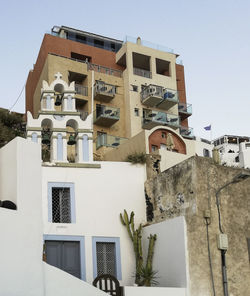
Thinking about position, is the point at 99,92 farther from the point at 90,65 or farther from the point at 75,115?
the point at 75,115

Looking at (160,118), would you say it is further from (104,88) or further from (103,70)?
(103,70)

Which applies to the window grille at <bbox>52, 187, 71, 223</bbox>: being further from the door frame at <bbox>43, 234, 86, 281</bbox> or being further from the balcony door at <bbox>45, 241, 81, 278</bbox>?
the balcony door at <bbox>45, 241, 81, 278</bbox>

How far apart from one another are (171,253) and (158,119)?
76.8 ft

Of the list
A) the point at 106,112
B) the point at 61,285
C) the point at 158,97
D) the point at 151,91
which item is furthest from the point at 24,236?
the point at 151,91

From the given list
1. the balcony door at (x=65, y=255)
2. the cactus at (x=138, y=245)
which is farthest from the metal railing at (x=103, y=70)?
the balcony door at (x=65, y=255)

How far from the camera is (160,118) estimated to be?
4406 cm

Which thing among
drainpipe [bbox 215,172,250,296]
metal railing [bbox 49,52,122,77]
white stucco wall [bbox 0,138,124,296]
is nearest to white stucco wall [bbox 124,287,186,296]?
drainpipe [bbox 215,172,250,296]

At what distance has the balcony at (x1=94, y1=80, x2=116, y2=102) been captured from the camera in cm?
4200

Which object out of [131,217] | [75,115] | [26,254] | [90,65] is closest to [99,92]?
[90,65]

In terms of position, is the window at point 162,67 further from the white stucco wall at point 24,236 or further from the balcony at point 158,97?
the white stucco wall at point 24,236

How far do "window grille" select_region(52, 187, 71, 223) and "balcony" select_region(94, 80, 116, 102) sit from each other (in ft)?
65.2

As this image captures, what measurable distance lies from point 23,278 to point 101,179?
8.65 meters

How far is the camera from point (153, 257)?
22.5 m

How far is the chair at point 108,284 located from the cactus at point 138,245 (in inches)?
63.2
